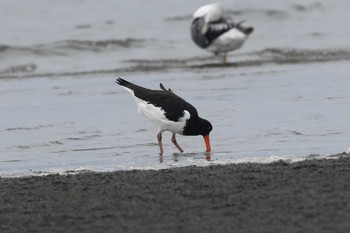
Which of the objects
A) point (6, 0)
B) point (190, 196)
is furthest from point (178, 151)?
point (6, 0)

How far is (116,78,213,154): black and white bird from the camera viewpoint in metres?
10.3

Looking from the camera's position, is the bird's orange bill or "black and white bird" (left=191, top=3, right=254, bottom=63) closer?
the bird's orange bill

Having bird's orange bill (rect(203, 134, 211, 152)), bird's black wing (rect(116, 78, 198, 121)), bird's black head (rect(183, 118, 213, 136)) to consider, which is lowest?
bird's orange bill (rect(203, 134, 211, 152))

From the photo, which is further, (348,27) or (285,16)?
(285,16)

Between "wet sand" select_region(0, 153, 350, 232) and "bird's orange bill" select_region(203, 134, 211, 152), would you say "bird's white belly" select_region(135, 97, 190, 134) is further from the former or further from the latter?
"wet sand" select_region(0, 153, 350, 232)

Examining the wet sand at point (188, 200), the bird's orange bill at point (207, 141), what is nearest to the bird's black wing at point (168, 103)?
the bird's orange bill at point (207, 141)

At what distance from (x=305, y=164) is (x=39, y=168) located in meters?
2.63

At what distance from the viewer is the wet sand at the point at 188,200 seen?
19.4 feet

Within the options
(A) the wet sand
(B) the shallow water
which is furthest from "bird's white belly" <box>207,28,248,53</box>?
(A) the wet sand

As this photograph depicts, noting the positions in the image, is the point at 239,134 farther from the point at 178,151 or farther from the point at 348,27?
the point at 348,27

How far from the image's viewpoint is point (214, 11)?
20906 millimetres

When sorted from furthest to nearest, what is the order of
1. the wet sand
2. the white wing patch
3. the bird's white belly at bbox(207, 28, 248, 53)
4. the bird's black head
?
the bird's white belly at bbox(207, 28, 248, 53) → the white wing patch → the bird's black head → the wet sand

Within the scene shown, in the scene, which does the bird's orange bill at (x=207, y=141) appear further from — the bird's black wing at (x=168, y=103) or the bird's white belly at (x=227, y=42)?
the bird's white belly at (x=227, y=42)

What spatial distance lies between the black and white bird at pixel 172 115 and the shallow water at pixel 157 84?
213 mm
